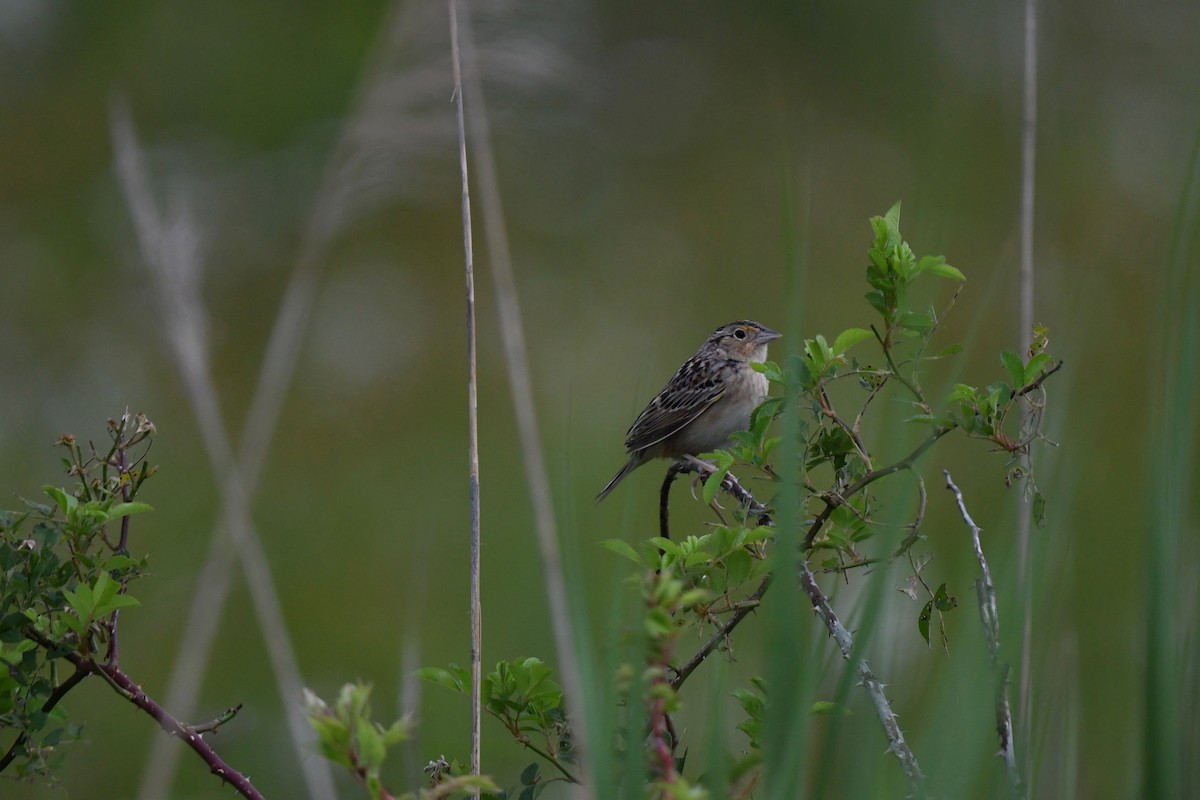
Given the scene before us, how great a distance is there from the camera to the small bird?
17.3 ft

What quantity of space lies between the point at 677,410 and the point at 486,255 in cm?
306

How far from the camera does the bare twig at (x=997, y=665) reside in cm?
137

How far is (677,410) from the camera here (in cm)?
531

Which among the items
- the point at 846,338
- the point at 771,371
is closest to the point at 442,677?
the point at 771,371

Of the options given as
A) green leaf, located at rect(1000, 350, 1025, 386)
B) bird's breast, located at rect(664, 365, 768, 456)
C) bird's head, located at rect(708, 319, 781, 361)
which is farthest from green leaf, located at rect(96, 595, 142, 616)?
bird's head, located at rect(708, 319, 781, 361)

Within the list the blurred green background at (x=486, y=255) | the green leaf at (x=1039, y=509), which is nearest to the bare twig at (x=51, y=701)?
the green leaf at (x=1039, y=509)

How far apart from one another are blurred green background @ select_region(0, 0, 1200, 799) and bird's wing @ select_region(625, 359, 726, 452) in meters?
0.41

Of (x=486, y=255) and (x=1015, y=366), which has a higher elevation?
(x=486, y=255)

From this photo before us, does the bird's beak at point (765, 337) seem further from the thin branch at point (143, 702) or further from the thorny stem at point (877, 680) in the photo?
the thin branch at point (143, 702)

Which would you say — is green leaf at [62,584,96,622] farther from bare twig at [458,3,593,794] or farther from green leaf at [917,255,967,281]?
green leaf at [917,255,967,281]

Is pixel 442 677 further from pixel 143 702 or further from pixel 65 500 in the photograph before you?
pixel 65 500

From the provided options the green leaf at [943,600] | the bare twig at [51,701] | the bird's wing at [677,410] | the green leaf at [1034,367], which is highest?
the bird's wing at [677,410]

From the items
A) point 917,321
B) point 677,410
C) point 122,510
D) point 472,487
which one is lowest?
point 122,510

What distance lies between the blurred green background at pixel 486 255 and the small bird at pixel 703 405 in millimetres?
328
